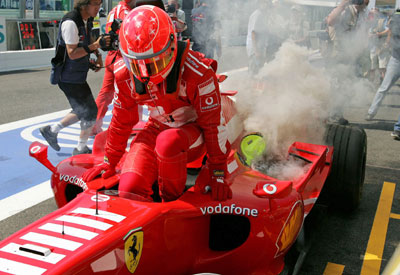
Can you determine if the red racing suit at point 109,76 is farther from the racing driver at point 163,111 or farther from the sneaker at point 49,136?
the racing driver at point 163,111

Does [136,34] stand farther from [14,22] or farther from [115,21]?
[14,22]

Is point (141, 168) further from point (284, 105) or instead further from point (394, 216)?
point (394, 216)

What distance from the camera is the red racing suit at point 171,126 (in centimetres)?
238

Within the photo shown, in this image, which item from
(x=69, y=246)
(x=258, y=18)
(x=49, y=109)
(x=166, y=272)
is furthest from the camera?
(x=49, y=109)

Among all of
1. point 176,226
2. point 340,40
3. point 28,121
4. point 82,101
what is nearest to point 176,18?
point 82,101

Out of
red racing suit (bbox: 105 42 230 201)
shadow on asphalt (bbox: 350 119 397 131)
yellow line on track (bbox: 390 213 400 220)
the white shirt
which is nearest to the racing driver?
red racing suit (bbox: 105 42 230 201)

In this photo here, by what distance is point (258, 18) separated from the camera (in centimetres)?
677

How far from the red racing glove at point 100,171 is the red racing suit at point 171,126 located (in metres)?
0.03

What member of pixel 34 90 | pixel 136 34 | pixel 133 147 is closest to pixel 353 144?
pixel 133 147

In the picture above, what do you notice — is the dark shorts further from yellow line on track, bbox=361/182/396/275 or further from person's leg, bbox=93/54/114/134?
yellow line on track, bbox=361/182/396/275

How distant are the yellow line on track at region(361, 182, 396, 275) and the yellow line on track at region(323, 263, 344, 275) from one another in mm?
137

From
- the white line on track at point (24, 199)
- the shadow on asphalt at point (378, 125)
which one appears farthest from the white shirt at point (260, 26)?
the white line on track at point (24, 199)

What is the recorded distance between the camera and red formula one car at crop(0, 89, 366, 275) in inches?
70.9

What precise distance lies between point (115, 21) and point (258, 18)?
2.87 m
